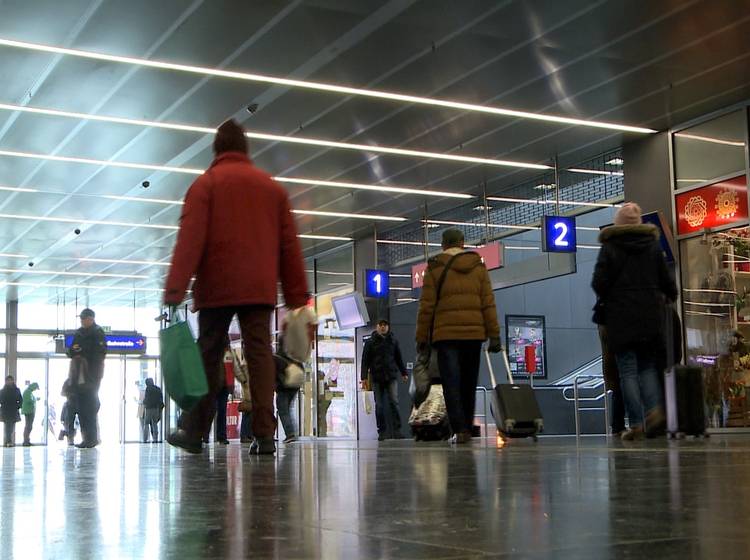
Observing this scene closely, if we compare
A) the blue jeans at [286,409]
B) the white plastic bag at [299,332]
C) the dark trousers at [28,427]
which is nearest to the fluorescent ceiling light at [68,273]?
the dark trousers at [28,427]

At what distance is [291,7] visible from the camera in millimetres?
9953

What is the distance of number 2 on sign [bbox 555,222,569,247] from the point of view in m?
16.0

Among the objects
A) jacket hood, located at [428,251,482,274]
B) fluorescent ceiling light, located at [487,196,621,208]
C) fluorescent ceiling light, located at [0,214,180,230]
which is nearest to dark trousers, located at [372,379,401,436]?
fluorescent ceiling light, located at [487,196,621,208]

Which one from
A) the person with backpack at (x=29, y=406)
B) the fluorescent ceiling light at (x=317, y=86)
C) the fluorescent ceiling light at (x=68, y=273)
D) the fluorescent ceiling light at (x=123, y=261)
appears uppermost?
the fluorescent ceiling light at (x=317, y=86)

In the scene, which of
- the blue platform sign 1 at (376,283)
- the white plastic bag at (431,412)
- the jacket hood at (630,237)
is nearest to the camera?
the jacket hood at (630,237)

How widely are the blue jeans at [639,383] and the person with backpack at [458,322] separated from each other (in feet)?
2.96

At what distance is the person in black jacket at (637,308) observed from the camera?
681 cm

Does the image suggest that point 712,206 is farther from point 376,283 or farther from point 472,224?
point 376,283

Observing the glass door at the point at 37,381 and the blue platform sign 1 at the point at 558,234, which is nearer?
the blue platform sign 1 at the point at 558,234

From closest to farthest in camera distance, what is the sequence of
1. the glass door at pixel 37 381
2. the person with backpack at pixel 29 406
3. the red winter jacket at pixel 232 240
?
the red winter jacket at pixel 232 240, the person with backpack at pixel 29 406, the glass door at pixel 37 381

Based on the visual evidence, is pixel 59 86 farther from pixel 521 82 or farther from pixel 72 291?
pixel 72 291

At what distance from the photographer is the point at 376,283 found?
70.0 feet

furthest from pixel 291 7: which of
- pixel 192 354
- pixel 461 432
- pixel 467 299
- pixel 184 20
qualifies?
pixel 192 354

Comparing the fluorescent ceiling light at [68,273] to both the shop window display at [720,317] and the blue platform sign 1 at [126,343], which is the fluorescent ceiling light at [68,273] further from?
the shop window display at [720,317]
